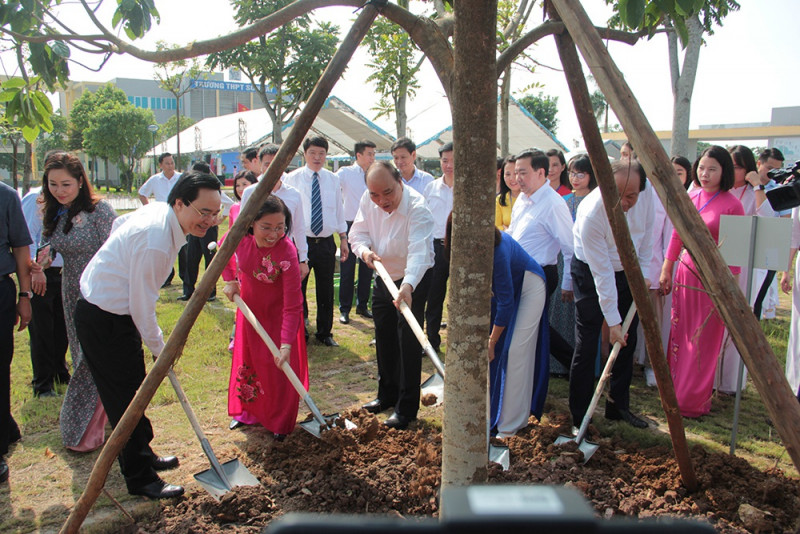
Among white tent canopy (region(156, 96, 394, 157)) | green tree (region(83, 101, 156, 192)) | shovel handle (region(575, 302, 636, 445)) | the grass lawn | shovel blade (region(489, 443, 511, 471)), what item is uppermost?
green tree (region(83, 101, 156, 192))

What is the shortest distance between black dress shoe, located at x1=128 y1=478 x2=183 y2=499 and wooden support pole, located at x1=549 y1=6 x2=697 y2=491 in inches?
106

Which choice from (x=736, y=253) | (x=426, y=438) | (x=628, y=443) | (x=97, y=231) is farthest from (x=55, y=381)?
(x=736, y=253)

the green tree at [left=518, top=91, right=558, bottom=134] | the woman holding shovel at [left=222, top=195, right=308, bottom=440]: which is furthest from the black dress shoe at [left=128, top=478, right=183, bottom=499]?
the green tree at [left=518, top=91, right=558, bottom=134]

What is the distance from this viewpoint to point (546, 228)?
4773mm

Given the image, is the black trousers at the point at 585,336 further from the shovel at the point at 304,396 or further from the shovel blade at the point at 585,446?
the shovel at the point at 304,396

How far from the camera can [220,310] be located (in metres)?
7.80

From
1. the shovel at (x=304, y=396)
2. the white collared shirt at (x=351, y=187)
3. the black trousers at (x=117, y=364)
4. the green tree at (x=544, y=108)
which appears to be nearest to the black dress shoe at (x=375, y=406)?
the shovel at (x=304, y=396)

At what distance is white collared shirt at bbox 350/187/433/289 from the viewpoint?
13.6 feet

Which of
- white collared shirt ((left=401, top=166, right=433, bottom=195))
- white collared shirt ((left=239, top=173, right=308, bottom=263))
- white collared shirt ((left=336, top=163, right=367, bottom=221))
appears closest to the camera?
white collared shirt ((left=239, top=173, right=308, bottom=263))

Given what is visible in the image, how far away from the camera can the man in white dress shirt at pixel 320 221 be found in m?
6.40

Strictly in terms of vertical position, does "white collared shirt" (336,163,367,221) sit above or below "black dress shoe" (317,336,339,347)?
above

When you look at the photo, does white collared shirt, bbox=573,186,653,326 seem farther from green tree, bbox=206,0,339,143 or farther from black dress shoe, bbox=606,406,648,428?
green tree, bbox=206,0,339,143

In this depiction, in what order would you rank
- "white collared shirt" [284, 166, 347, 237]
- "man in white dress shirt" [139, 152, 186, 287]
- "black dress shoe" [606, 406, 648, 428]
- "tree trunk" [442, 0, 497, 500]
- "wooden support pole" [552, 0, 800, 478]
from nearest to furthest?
"wooden support pole" [552, 0, 800, 478] < "tree trunk" [442, 0, 497, 500] < "black dress shoe" [606, 406, 648, 428] < "white collared shirt" [284, 166, 347, 237] < "man in white dress shirt" [139, 152, 186, 287]

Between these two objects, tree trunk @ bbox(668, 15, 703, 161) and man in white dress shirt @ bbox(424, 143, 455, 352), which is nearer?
man in white dress shirt @ bbox(424, 143, 455, 352)
